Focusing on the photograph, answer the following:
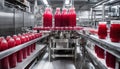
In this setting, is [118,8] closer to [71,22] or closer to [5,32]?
[71,22]

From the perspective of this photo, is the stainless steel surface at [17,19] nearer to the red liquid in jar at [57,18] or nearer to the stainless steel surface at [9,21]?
the stainless steel surface at [9,21]

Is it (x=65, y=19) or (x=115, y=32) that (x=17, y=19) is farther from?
(x=115, y=32)

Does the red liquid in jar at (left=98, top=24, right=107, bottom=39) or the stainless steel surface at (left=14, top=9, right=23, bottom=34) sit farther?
the stainless steel surface at (left=14, top=9, right=23, bottom=34)

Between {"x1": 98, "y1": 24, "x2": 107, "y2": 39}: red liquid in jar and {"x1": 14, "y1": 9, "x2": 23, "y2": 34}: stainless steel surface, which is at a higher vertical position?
{"x1": 14, "y1": 9, "x2": 23, "y2": 34}: stainless steel surface

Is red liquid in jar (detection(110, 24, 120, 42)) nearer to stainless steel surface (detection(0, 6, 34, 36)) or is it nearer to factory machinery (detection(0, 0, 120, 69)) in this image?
factory machinery (detection(0, 0, 120, 69))

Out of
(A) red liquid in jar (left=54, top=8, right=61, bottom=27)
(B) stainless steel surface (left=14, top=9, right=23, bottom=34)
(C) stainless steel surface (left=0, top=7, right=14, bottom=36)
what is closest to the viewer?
(A) red liquid in jar (left=54, top=8, right=61, bottom=27)

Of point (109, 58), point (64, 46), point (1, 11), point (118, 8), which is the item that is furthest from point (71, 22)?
point (118, 8)

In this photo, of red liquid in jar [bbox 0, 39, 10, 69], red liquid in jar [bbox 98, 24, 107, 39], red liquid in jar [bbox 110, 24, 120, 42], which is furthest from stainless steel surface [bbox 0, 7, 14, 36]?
red liquid in jar [bbox 110, 24, 120, 42]

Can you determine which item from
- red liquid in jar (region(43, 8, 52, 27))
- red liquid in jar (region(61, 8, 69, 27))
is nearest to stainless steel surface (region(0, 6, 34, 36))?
red liquid in jar (region(43, 8, 52, 27))

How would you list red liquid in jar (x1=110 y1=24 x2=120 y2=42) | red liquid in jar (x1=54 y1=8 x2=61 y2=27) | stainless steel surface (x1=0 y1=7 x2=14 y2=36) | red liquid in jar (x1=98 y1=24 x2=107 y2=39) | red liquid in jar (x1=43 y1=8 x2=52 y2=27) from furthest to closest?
stainless steel surface (x1=0 y1=7 x2=14 y2=36)
red liquid in jar (x1=54 y1=8 x2=61 y2=27)
red liquid in jar (x1=43 y1=8 x2=52 y2=27)
red liquid in jar (x1=98 y1=24 x2=107 y2=39)
red liquid in jar (x1=110 y1=24 x2=120 y2=42)

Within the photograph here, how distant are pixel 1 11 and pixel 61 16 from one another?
142 centimetres

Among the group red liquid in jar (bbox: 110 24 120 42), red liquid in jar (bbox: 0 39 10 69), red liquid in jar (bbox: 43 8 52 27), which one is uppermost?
red liquid in jar (bbox: 43 8 52 27)

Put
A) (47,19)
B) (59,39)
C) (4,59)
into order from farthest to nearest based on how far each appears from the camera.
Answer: (59,39), (47,19), (4,59)

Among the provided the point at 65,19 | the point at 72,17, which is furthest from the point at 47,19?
the point at 72,17
